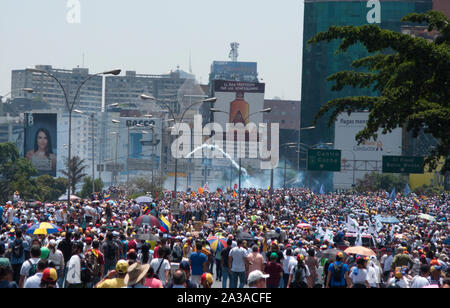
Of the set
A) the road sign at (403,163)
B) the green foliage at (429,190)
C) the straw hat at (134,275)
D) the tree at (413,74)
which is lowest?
the green foliage at (429,190)

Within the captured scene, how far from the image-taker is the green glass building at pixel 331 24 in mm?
157625

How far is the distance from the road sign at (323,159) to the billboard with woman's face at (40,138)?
4290 centimetres

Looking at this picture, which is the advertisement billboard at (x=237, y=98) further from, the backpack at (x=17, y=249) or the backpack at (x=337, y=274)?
the backpack at (x=337, y=274)

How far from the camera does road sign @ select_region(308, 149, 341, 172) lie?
6519cm

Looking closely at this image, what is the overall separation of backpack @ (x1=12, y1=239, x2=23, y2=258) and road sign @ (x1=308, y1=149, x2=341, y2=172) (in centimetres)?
4912

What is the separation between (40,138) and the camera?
10031cm

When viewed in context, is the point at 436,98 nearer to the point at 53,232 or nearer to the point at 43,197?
the point at 53,232

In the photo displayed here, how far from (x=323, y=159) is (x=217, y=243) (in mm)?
44936

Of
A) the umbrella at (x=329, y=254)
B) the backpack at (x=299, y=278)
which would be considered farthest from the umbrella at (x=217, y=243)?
the backpack at (x=299, y=278)

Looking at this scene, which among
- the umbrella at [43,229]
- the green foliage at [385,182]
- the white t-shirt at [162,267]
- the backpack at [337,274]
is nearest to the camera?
the white t-shirt at [162,267]

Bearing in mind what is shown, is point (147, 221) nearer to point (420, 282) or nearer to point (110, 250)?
point (110, 250)

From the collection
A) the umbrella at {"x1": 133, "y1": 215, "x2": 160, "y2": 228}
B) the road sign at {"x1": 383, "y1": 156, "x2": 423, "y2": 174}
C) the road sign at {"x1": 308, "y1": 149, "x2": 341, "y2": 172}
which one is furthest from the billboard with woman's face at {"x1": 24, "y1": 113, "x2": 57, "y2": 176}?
the umbrella at {"x1": 133, "y1": 215, "x2": 160, "y2": 228}

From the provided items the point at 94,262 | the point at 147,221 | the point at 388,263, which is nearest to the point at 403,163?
the point at 147,221

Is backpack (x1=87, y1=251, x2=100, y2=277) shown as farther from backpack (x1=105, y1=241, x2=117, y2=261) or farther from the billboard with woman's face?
the billboard with woman's face
